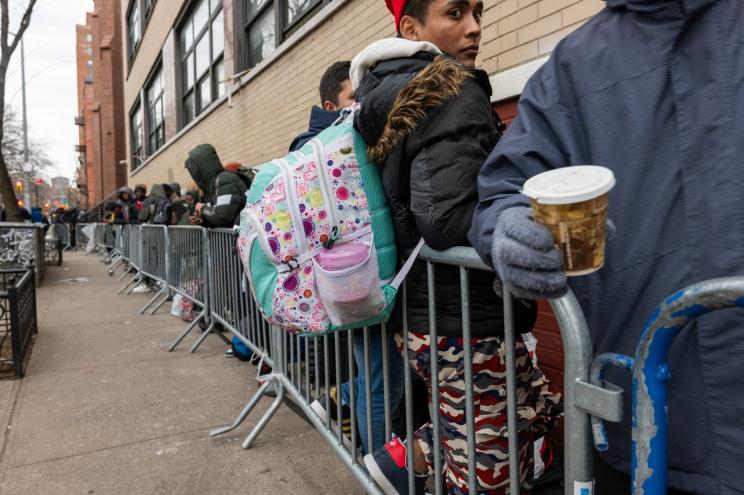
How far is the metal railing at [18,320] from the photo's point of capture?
4461mm

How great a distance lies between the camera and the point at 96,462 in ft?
9.71

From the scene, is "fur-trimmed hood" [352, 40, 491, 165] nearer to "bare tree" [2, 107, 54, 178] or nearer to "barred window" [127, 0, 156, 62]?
"barred window" [127, 0, 156, 62]

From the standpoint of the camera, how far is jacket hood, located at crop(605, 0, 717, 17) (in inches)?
39.4

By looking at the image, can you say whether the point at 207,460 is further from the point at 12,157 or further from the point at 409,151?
the point at 12,157

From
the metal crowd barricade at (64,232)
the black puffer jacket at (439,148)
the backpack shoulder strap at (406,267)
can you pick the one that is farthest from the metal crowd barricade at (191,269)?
the metal crowd barricade at (64,232)

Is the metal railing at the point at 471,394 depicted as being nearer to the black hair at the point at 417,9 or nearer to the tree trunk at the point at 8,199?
the black hair at the point at 417,9

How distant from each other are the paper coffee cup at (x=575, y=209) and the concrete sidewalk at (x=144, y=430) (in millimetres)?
2097

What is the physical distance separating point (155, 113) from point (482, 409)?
17816 mm

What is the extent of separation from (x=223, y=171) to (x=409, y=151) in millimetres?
4473

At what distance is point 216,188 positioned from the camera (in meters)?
5.44

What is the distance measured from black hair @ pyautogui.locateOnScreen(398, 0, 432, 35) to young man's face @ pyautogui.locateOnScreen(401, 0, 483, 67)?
0.01m

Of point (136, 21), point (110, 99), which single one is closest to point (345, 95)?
point (136, 21)

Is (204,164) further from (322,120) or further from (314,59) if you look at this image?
(322,120)

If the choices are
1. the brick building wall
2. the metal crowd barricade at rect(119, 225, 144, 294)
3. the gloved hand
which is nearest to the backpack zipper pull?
the gloved hand
